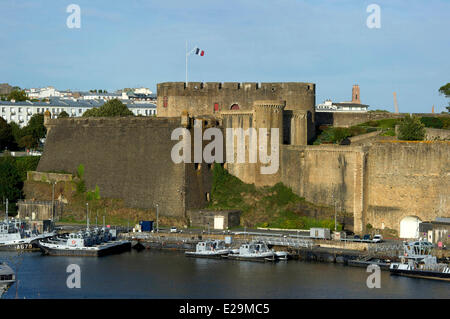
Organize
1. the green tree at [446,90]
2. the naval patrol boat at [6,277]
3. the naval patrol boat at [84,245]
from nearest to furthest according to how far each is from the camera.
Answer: the naval patrol boat at [6,277]
the naval patrol boat at [84,245]
the green tree at [446,90]

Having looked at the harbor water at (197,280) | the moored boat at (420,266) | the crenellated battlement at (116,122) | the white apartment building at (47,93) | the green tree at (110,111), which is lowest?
the harbor water at (197,280)

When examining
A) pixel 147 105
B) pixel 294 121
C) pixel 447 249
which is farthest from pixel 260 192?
pixel 147 105

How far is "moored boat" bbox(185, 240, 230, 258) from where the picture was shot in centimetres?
4150

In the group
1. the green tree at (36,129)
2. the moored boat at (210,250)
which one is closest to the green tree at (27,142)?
the green tree at (36,129)

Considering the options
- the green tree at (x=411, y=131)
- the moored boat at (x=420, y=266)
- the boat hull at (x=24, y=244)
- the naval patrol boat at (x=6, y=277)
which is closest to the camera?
the naval patrol boat at (x=6, y=277)

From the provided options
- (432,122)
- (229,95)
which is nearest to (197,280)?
(229,95)

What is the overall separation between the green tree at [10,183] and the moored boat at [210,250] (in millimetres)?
13693

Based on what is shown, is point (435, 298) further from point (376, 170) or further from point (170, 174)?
point (170, 174)

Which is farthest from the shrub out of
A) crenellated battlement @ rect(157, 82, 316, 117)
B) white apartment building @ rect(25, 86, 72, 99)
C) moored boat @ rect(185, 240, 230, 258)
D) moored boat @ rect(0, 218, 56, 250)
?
white apartment building @ rect(25, 86, 72, 99)

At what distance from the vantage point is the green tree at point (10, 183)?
51.2 metres

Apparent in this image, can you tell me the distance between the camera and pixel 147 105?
8369 cm

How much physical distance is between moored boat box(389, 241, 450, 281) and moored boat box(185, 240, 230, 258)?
790 cm

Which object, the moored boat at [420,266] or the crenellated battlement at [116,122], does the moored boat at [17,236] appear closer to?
the crenellated battlement at [116,122]

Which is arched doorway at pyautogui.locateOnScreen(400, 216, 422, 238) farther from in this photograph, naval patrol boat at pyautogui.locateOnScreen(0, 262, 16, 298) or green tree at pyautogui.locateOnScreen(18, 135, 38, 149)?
green tree at pyautogui.locateOnScreen(18, 135, 38, 149)
